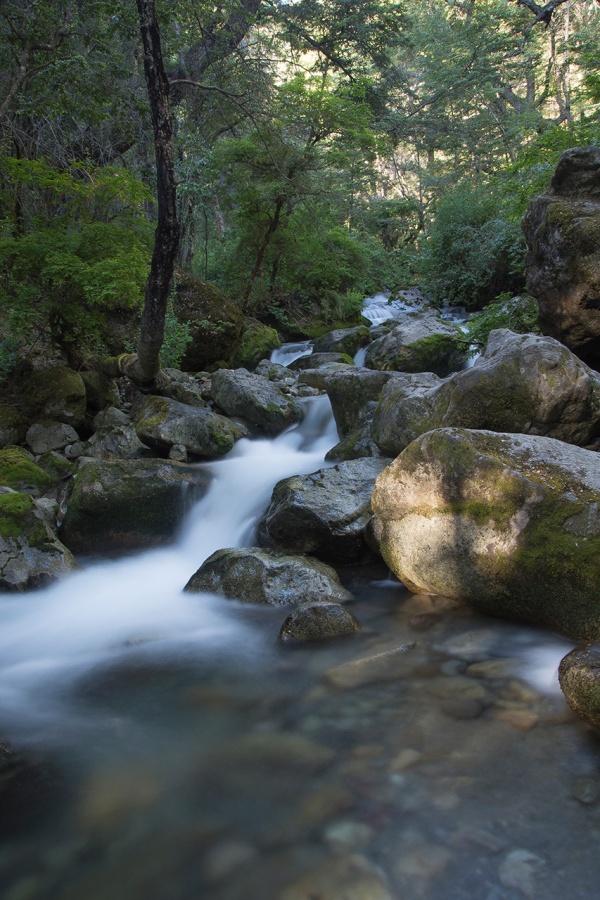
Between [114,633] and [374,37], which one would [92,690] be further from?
[374,37]

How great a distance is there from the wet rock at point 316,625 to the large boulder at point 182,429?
4382 millimetres

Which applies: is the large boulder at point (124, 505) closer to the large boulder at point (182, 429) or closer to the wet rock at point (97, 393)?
the large boulder at point (182, 429)

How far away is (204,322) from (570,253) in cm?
781

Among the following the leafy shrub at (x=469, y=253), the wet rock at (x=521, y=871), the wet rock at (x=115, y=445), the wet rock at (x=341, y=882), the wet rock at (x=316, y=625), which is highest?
the leafy shrub at (x=469, y=253)

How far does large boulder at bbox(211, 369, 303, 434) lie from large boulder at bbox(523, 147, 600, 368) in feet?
13.9

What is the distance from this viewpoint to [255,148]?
1311cm

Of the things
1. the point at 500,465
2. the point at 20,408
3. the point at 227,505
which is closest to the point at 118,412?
the point at 20,408

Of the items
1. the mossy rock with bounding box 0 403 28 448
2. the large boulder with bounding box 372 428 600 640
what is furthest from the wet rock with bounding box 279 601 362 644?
the mossy rock with bounding box 0 403 28 448

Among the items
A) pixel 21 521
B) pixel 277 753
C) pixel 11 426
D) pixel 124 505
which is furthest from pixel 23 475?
pixel 277 753

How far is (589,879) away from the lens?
1.99 m

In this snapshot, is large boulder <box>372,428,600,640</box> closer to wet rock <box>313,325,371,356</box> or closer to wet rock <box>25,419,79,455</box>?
wet rock <box>25,419,79,455</box>

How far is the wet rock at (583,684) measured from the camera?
9.02 ft

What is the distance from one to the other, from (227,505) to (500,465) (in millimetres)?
3879

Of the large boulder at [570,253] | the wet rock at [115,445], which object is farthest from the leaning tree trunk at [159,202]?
the large boulder at [570,253]
